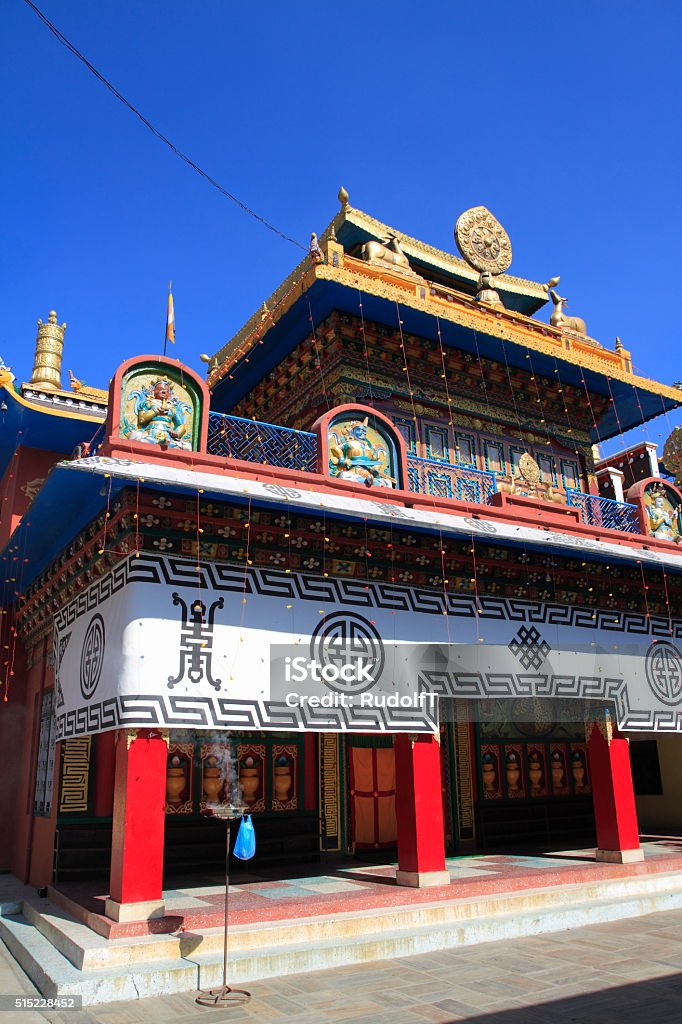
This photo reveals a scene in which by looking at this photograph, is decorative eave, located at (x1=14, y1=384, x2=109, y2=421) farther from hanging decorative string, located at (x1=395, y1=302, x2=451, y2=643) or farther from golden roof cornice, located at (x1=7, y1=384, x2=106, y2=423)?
hanging decorative string, located at (x1=395, y1=302, x2=451, y2=643)

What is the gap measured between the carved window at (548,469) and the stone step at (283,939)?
6.77m

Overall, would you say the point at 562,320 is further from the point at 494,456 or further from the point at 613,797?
the point at 613,797

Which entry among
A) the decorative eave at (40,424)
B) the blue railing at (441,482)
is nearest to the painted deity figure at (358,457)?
the blue railing at (441,482)

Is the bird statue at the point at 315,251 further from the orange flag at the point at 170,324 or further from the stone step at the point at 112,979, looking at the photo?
the stone step at the point at 112,979

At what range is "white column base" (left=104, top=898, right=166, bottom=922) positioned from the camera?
6250 millimetres

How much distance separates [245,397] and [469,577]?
6972 mm

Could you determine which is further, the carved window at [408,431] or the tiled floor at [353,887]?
the carved window at [408,431]

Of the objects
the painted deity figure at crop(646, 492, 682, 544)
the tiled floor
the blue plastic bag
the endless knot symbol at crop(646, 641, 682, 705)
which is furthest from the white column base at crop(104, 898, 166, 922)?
the painted deity figure at crop(646, 492, 682, 544)

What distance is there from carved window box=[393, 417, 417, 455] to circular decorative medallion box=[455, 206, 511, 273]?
4.53 metres

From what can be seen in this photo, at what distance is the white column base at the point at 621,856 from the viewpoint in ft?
31.0

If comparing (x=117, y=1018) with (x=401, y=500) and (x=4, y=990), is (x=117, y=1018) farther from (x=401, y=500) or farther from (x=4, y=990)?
(x=401, y=500)

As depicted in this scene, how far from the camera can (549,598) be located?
9875mm

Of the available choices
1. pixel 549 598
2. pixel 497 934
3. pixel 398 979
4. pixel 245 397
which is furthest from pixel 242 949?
pixel 245 397

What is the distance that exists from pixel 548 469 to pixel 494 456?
1305 mm
